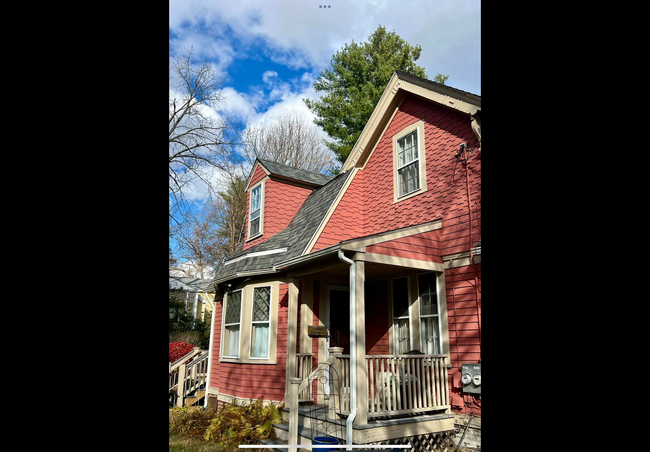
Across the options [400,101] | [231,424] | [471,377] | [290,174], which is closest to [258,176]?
[290,174]

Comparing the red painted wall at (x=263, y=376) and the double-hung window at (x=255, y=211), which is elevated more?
the double-hung window at (x=255, y=211)

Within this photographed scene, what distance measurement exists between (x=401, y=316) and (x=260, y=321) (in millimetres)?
3291

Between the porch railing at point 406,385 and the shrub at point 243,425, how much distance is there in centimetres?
177

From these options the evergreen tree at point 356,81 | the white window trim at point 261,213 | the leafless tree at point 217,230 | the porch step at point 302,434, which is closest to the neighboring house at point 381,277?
the white window trim at point 261,213

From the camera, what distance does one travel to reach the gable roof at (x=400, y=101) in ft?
24.7

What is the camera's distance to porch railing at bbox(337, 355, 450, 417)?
634 centimetres

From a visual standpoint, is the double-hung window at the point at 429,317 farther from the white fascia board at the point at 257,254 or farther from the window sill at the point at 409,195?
the white fascia board at the point at 257,254

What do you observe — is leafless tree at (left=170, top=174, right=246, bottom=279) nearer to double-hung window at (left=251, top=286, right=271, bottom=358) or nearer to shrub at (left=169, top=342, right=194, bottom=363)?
shrub at (left=169, top=342, right=194, bottom=363)
